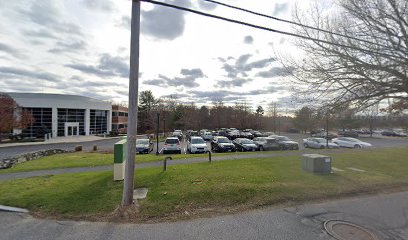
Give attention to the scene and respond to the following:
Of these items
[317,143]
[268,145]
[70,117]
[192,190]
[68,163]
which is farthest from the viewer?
[70,117]

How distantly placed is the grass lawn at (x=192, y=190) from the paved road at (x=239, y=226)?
17.1 inches

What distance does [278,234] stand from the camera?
178 inches

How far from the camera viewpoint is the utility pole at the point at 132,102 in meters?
5.80

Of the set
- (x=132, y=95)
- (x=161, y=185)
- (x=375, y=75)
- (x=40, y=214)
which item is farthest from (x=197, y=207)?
(x=375, y=75)

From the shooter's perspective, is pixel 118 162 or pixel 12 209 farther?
pixel 118 162

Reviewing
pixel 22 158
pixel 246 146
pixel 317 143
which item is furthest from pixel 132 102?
pixel 317 143

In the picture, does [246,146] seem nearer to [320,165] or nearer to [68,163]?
[320,165]

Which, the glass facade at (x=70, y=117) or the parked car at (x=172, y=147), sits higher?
the glass facade at (x=70, y=117)

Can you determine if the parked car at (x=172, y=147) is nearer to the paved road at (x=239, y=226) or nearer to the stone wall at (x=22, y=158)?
the stone wall at (x=22, y=158)

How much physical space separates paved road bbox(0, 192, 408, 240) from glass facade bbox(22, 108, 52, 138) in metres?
40.6

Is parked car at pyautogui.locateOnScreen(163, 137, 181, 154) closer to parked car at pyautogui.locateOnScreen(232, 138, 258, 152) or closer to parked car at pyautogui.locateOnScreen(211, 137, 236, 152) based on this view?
parked car at pyautogui.locateOnScreen(211, 137, 236, 152)

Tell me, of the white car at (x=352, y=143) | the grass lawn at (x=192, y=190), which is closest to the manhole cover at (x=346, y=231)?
the grass lawn at (x=192, y=190)

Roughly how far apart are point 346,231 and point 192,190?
3863 millimetres

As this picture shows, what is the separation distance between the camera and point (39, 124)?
135ft
